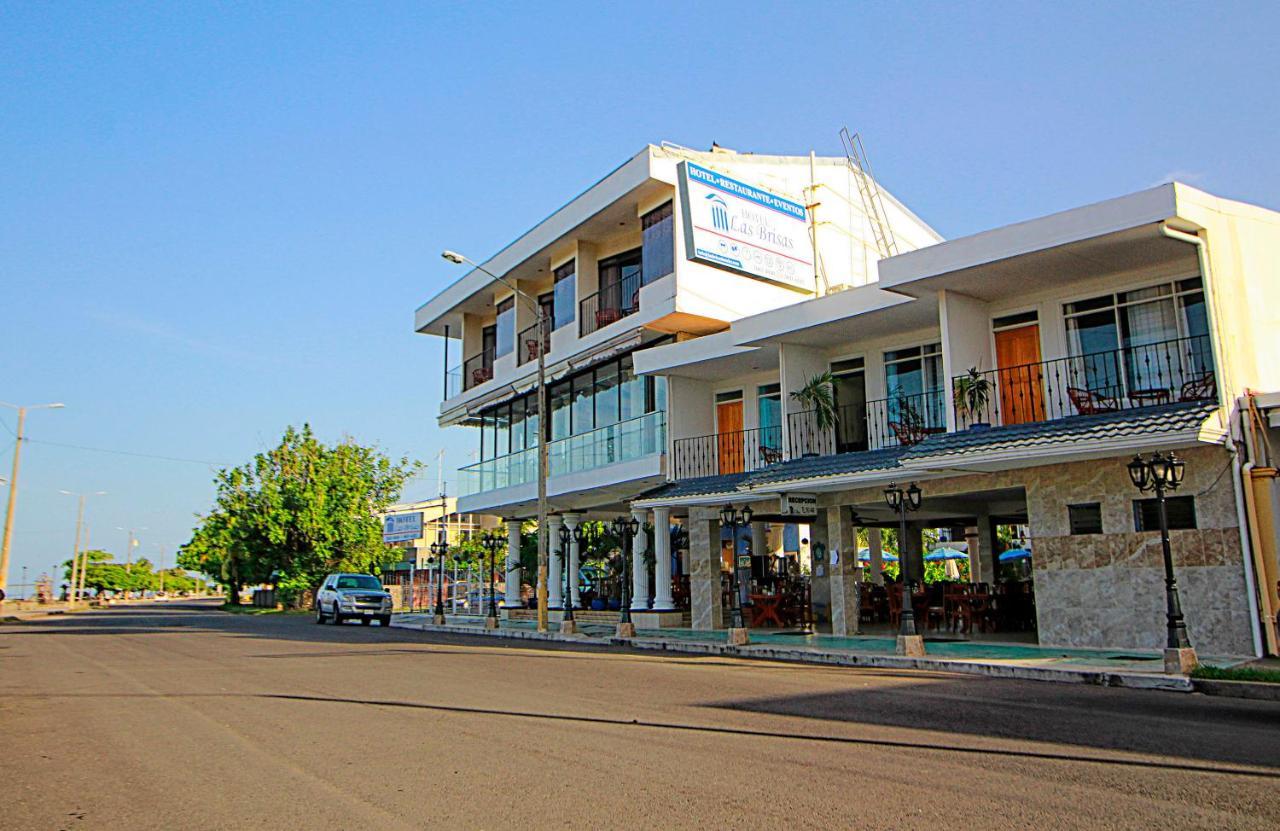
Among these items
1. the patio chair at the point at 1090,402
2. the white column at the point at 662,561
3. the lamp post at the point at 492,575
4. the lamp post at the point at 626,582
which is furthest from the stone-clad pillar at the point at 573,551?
the patio chair at the point at 1090,402

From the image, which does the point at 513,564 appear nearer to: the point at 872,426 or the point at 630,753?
the point at 872,426

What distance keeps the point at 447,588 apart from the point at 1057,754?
4939 centimetres

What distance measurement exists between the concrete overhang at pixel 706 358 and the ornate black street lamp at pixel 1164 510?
33.1 feet

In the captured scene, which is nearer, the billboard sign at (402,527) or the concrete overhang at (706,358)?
the concrete overhang at (706,358)

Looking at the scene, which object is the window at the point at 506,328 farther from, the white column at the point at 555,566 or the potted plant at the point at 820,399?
the potted plant at the point at 820,399

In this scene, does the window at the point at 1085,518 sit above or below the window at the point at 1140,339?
below

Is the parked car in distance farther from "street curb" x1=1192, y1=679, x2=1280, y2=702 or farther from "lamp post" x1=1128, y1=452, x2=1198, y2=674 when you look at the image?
"street curb" x1=1192, y1=679, x2=1280, y2=702

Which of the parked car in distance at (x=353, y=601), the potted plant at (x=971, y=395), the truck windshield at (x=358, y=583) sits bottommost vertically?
the parked car in distance at (x=353, y=601)

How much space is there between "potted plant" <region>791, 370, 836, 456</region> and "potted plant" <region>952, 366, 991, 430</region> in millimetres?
3782

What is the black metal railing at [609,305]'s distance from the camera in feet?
89.3

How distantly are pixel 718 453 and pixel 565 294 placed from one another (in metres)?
8.05

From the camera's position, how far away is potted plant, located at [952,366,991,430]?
18.2 metres

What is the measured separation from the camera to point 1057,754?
7570 millimetres

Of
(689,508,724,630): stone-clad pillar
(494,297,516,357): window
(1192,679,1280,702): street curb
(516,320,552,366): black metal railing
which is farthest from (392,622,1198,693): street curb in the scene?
(494,297,516,357): window
